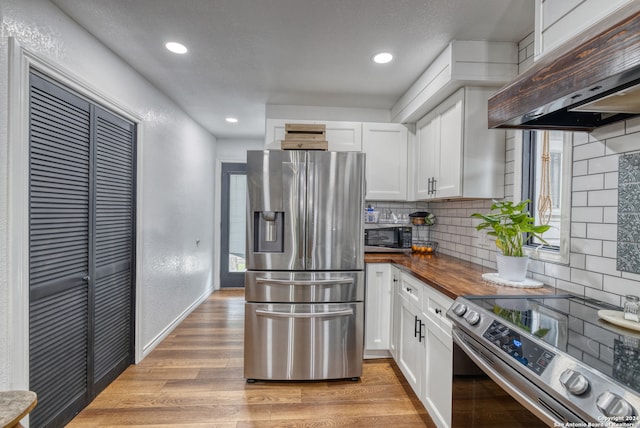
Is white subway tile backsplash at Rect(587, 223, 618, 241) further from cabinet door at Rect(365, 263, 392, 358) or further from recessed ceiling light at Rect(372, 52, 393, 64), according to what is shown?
recessed ceiling light at Rect(372, 52, 393, 64)

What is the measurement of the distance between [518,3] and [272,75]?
1710 millimetres

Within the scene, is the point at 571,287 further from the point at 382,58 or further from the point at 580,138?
the point at 382,58

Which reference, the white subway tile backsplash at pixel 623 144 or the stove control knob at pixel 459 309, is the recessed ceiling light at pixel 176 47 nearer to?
the stove control knob at pixel 459 309

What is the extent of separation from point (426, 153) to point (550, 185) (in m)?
1.10

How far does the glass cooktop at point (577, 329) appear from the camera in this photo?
0.82m

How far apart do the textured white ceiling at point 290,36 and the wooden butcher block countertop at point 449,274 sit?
1509 mm

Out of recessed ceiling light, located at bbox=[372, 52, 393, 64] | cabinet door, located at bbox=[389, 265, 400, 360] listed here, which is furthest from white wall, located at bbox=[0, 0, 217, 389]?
cabinet door, located at bbox=[389, 265, 400, 360]

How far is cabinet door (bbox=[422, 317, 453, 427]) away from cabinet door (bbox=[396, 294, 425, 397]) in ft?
0.36

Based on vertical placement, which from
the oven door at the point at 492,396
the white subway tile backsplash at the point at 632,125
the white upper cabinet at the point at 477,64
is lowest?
the oven door at the point at 492,396

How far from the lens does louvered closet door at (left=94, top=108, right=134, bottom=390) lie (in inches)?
85.1

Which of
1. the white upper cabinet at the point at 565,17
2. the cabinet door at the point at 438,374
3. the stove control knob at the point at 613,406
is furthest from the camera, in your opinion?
the cabinet door at the point at 438,374

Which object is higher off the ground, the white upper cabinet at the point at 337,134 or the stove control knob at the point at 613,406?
the white upper cabinet at the point at 337,134

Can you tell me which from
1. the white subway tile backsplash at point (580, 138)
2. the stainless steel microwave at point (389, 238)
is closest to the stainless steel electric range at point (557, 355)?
the white subway tile backsplash at point (580, 138)

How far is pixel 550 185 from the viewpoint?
1.84 m
